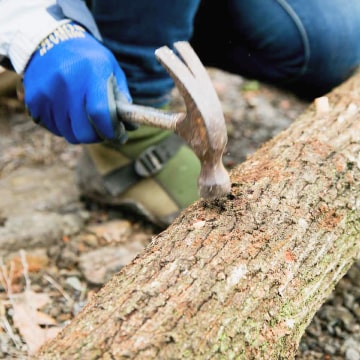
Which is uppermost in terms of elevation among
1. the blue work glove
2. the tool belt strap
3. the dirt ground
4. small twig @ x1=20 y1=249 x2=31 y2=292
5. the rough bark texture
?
the blue work glove

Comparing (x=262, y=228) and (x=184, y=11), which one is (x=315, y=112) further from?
(x=262, y=228)

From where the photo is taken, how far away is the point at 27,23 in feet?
4.72

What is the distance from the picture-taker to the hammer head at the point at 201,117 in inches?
42.9

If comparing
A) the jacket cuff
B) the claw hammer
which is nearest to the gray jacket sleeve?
the jacket cuff

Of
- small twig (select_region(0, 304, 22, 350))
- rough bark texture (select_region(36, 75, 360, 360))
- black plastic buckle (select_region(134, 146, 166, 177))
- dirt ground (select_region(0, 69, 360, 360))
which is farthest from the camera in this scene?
black plastic buckle (select_region(134, 146, 166, 177))

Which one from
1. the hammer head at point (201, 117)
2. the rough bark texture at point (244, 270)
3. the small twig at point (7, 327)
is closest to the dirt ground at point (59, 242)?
the small twig at point (7, 327)

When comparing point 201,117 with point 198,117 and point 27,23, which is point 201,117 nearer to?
point 198,117

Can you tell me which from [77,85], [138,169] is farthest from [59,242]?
[77,85]

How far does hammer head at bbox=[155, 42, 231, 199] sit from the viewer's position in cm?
109

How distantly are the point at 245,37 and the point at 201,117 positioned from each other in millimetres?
1138

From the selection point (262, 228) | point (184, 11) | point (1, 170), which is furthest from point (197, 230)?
point (1, 170)

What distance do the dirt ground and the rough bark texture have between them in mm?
383

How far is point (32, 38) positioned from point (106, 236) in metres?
0.81

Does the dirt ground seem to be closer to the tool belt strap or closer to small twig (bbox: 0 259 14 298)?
small twig (bbox: 0 259 14 298)
